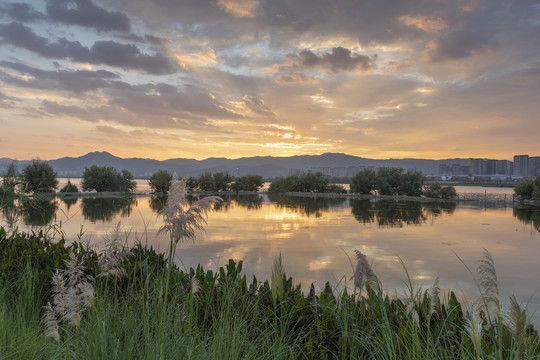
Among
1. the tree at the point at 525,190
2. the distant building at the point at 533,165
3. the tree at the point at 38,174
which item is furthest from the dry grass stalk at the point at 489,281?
the distant building at the point at 533,165

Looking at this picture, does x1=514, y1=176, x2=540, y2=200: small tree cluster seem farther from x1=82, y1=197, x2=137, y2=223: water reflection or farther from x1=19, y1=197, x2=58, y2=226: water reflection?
x1=19, y1=197, x2=58, y2=226: water reflection

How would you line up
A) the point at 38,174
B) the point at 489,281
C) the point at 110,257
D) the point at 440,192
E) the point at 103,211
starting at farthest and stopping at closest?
the point at 440,192
the point at 38,174
the point at 103,211
the point at 110,257
the point at 489,281

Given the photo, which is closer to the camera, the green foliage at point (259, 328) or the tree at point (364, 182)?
the green foliage at point (259, 328)

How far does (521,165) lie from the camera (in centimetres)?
18638

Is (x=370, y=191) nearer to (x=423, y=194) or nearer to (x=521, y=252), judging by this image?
(x=423, y=194)

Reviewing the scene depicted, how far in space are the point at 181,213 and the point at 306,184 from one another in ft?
244

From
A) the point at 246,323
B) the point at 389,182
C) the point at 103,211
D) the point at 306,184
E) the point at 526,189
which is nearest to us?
the point at 246,323

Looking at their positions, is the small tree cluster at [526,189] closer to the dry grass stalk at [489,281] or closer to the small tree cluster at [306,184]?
the small tree cluster at [306,184]

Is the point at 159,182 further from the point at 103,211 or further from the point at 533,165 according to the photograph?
the point at 533,165

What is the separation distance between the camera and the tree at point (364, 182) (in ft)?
222

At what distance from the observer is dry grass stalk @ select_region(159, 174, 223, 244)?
3.17 metres

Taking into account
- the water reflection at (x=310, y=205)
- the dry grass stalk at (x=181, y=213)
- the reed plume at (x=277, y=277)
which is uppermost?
the dry grass stalk at (x=181, y=213)

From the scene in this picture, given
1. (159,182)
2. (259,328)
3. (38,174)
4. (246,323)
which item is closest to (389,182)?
(159,182)

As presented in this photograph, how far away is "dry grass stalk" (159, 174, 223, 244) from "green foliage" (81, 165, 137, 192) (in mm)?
67546
